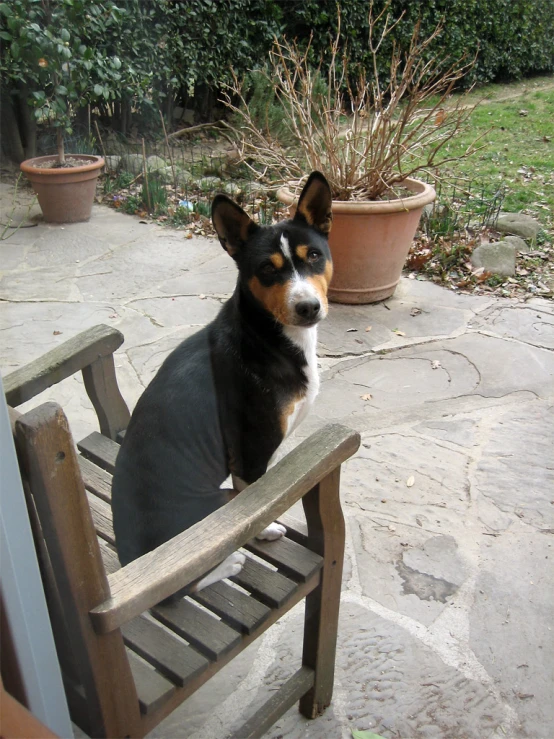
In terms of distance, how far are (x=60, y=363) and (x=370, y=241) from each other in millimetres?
2583

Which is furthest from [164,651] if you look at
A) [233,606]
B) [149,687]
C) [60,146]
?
[60,146]

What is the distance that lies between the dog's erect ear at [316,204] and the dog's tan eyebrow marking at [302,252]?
0.11 metres

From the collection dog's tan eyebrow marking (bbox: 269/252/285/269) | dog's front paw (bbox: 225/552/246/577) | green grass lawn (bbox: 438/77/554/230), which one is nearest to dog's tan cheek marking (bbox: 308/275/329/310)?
dog's tan eyebrow marking (bbox: 269/252/285/269)

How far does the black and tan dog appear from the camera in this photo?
166 centimetres

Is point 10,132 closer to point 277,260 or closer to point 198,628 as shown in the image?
point 277,260

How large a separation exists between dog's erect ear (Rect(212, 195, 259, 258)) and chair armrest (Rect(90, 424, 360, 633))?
679mm

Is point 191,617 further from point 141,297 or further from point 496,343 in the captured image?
point 496,343

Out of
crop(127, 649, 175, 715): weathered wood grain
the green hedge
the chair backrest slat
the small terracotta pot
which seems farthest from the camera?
the green hedge

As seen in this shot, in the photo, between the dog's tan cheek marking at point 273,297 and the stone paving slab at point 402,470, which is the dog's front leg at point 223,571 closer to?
the stone paving slab at point 402,470

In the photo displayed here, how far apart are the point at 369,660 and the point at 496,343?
2242mm

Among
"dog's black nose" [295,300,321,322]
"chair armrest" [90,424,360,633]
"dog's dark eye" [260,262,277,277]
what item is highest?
"dog's dark eye" [260,262,277,277]

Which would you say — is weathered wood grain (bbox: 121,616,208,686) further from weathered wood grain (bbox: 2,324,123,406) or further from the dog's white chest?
the dog's white chest

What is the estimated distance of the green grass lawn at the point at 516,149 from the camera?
527 centimetres

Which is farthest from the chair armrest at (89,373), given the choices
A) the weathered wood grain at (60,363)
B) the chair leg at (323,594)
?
the chair leg at (323,594)
